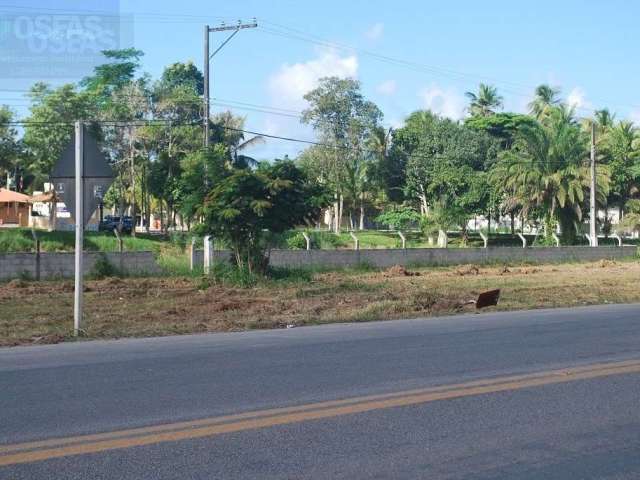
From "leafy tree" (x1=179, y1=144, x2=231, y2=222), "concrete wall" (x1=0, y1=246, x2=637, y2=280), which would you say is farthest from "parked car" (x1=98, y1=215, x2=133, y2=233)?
"leafy tree" (x1=179, y1=144, x2=231, y2=222)

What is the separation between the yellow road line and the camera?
6.49 meters

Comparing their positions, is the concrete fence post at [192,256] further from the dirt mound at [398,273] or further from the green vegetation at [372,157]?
the dirt mound at [398,273]

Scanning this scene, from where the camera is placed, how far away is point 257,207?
2414 centimetres

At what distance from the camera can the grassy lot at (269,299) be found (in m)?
16.2

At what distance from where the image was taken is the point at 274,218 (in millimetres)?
24984

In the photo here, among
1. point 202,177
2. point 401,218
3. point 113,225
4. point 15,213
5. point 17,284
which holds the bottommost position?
point 17,284

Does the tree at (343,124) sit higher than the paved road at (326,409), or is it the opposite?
the tree at (343,124)

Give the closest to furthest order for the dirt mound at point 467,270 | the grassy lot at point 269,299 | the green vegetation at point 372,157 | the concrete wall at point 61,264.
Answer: the grassy lot at point 269,299
the concrete wall at point 61,264
the dirt mound at point 467,270
the green vegetation at point 372,157

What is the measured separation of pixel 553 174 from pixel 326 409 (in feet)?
160

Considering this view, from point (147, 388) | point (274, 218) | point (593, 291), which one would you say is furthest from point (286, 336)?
point (593, 291)

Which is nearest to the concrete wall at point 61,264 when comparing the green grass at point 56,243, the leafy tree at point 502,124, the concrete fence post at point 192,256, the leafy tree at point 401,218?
the concrete fence post at point 192,256

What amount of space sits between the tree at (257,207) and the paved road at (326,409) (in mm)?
11672

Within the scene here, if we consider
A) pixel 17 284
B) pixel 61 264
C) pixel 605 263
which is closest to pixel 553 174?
pixel 605 263

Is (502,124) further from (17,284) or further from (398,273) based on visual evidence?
(17,284)
